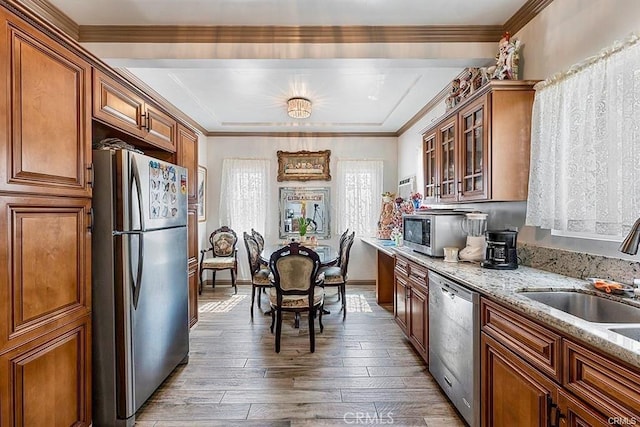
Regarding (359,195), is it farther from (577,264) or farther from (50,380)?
(50,380)

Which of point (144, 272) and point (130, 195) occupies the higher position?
point (130, 195)

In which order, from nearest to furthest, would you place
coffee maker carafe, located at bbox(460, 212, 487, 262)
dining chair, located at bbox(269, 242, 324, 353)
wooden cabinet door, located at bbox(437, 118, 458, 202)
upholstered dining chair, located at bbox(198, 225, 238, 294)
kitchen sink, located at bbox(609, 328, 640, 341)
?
1. kitchen sink, located at bbox(609, 328, 640, 341)
2. coffee maker carafe, located at bbox(460, 212, 487, 262)
3. wooden cabinet door, located at bbox(437, 118, 458, 202)
4. dining chair, located at bbox(269, 242, 324, 353)
5. upholstered dining chair, located at bbox(198, 225, 238, 294)

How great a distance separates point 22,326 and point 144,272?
72 cm

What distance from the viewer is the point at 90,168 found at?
189 centimetres

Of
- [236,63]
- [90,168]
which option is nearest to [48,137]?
[90,168]

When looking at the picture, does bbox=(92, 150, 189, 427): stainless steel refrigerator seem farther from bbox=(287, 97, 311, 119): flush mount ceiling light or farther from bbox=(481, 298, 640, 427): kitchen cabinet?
bbox=(287, 97, 311, 119): flush mount ceiling light

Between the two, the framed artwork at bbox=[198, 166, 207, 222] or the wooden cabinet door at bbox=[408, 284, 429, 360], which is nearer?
the wooden cabinet door at bbox=[408, 284, 429, 360]

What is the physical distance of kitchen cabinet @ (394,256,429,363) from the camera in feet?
9.02

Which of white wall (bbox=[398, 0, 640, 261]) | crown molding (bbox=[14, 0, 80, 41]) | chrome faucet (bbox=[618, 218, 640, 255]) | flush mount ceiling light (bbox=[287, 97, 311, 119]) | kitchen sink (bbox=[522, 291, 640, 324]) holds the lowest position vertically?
kitchen sink (bbox=[522, 291, 640, 324])

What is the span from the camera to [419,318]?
2873 mm

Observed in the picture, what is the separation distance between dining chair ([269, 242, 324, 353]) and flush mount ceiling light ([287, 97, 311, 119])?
1.83 meters

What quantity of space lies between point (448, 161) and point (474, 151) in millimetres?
521

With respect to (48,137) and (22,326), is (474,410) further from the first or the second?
(48,137)

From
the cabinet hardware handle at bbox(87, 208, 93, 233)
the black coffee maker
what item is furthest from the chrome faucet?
the cabinet hardware handle at bbox(87, 208, 93, 233)
